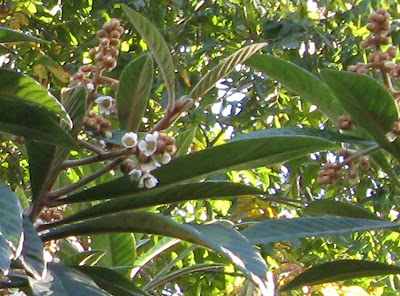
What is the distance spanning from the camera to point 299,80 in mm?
1055

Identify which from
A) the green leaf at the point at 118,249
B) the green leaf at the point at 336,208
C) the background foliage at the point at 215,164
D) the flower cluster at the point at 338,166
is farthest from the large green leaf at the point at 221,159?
the green leaf at the point at 118,249

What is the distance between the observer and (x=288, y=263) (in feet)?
7.48

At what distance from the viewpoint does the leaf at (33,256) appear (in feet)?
2.20

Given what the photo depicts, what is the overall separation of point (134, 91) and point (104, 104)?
0.12 ft

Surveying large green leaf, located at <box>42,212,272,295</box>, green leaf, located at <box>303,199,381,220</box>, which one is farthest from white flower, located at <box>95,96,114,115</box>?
green leaf, located at <box>303,199,381,220</box>

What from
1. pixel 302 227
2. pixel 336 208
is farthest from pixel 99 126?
pixel 336 208

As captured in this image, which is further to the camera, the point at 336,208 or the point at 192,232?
the point at 336,208

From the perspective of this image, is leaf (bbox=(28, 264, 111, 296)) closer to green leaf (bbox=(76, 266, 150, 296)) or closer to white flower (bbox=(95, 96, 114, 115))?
green leaf (bbox=(76, 266, 150, 296))

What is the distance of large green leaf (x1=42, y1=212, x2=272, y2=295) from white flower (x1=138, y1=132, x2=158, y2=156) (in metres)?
0.07

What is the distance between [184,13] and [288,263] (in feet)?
3.92

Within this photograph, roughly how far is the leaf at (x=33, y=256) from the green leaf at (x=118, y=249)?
1.56 ft

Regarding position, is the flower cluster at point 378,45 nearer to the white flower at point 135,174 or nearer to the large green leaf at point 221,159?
the large green leaf at point 221,159

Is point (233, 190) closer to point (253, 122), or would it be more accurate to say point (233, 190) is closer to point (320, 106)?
point (320, 106)

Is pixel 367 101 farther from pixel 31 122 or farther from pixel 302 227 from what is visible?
pixel 31 122
